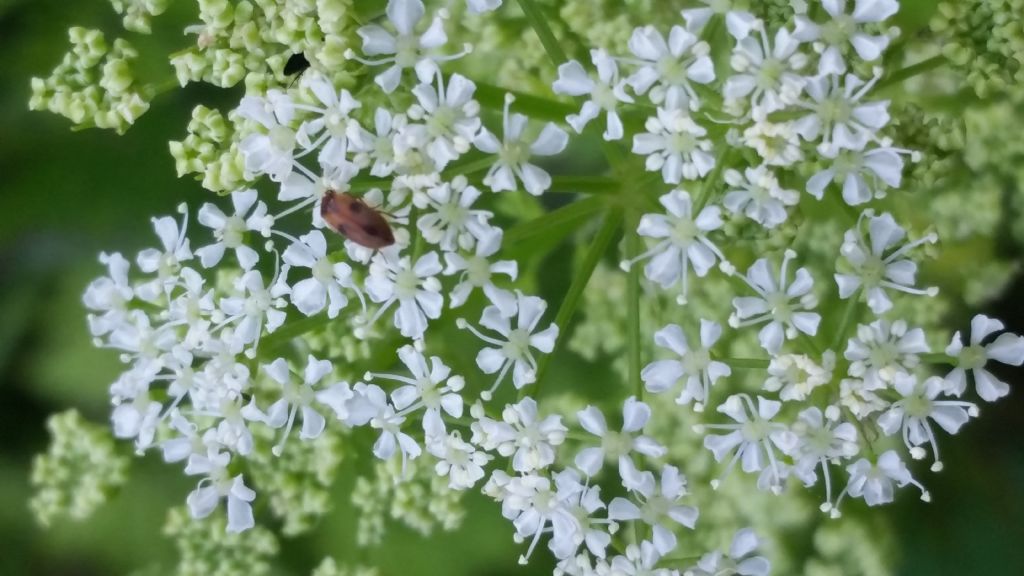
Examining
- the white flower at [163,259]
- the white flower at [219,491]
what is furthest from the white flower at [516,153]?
the white flower at [219,491]

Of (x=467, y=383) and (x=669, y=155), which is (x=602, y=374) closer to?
(x=467, y=383)

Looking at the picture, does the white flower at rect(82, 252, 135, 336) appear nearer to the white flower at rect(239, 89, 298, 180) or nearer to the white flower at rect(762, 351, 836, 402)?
the white flower at rect(239, 89, 298, 180)

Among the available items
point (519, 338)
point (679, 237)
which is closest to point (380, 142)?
point (519, 338)

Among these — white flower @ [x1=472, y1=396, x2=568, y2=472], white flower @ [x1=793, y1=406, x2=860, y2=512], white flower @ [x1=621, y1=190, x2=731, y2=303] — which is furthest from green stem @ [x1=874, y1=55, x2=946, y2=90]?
white flower @ [x1=472, y1=396, x2=568, y2=472]

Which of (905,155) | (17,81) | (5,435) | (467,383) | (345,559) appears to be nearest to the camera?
(905,155)

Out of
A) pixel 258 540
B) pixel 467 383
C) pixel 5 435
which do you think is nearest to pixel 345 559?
pixel 258 540

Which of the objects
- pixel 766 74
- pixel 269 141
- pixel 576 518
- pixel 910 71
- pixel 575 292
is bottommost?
pixel 576 518

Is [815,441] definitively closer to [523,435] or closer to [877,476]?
[877,476]

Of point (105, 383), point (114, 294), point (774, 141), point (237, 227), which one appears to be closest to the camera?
point (774, 141)
